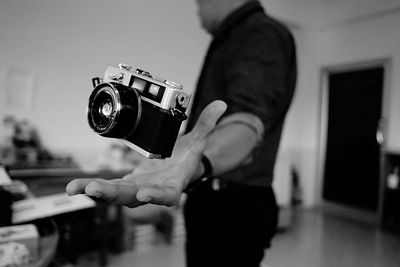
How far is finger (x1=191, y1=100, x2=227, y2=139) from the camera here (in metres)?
0.36

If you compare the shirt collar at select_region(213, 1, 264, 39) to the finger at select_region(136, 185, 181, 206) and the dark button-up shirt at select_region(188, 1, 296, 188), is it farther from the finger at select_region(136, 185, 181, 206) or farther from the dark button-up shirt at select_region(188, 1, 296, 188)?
the finger at select_region(136, 185, 181, 206)

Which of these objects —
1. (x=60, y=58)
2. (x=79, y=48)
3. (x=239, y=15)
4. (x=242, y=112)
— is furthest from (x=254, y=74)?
(x=60, y=58)

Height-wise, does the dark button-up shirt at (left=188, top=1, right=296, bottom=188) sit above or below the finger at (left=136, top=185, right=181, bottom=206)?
above

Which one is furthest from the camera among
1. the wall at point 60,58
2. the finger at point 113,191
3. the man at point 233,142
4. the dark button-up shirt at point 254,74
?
the wall at point 60,58

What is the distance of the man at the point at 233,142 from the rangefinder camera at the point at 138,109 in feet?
0.18

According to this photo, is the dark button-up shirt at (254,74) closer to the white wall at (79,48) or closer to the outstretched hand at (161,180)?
the outstretched hand at (161,180)

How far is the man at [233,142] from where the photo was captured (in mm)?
411

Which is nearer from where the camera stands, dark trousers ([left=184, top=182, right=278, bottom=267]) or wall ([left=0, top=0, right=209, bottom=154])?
dark trousers ([left=184, top=182, right=278, bottom=267])

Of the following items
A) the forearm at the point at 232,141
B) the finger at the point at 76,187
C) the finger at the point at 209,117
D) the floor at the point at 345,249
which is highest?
the finger at the point at 209,117

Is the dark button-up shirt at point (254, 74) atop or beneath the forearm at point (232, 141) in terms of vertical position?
atop

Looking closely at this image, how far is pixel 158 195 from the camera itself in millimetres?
297

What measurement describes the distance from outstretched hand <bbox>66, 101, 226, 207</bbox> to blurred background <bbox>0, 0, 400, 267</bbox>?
216mm

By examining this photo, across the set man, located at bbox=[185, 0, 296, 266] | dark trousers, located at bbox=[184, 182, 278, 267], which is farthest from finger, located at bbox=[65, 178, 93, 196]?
dark trousers, located at bbox=[184, 182, 278, 267]

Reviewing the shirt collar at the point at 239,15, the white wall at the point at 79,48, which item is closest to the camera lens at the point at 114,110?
the shirt collar at the point at 239,15
